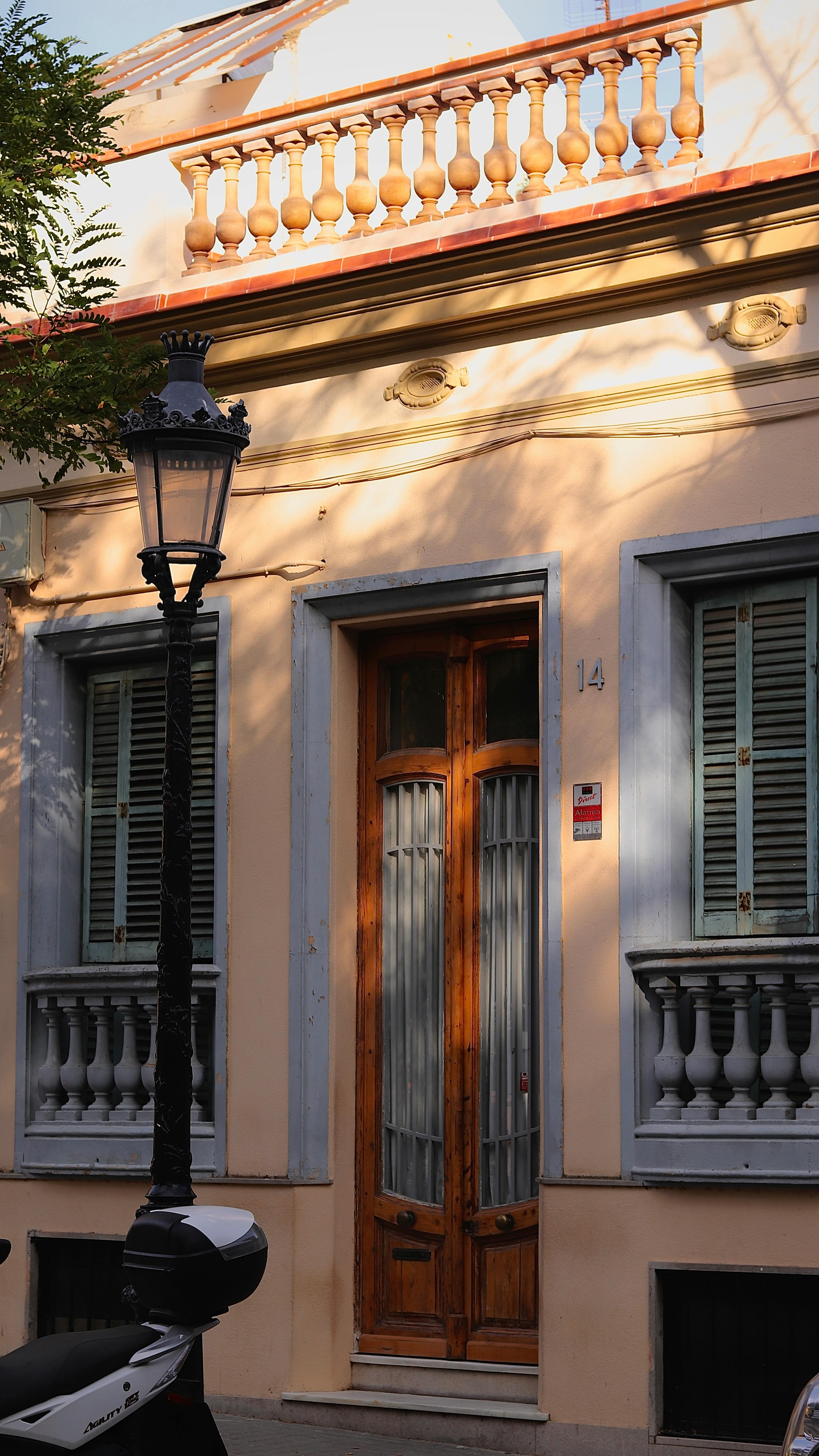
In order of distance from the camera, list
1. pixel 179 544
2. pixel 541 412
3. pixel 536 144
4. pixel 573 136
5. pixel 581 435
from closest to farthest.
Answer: pixel 179 544
pixel 581 435
pixel 541 412
pixel 573 136
pixel 536 144

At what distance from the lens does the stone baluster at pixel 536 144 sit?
9102mm

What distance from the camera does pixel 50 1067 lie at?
10.0 m

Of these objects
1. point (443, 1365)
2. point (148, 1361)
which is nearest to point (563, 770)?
point (443, 1365)

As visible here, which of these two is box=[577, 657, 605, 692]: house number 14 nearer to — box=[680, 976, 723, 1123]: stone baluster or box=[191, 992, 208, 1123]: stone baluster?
box=[680, 976, 723, 1123]: stone baluster

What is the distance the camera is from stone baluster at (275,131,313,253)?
→ 9805mm

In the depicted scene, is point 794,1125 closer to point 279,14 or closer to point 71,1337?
point 71,1337

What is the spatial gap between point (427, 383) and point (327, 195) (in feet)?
4.36

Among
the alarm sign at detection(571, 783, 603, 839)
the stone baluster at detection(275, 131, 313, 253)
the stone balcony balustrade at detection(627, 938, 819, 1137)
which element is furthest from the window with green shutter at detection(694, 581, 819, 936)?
the stone baluster at detection(275, 131, 313, 253)

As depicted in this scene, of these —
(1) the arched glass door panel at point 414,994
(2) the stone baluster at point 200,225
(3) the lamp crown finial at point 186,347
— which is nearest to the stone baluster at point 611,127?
(2) the stone baluster at point 200,225

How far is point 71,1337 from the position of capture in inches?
194

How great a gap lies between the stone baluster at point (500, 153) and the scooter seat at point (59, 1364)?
6157mm

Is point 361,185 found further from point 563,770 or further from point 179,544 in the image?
point 179,544

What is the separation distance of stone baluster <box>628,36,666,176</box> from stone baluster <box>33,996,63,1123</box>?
17.8 feet

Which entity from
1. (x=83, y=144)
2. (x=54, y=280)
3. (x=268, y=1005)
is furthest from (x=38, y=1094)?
(x=83, y=144)
